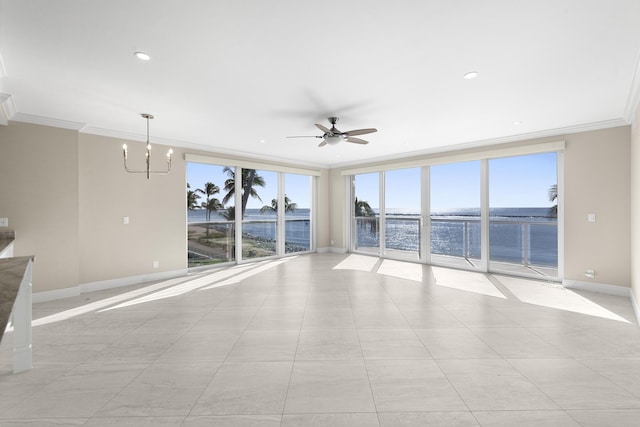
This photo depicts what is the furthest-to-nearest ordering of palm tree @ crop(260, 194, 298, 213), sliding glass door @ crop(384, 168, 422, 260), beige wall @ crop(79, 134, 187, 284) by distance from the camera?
palm tree @ crop(260, 194, 298, 213), sliding glass door @ crop(384, 168, 422, 260), beige wall @ crop(79, 134, 187, 284)

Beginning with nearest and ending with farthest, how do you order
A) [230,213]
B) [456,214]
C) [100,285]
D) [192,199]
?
[100,285] → [192,199] → [456,214] → [230,213]

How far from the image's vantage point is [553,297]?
3.96 meters

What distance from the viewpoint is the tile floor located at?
172cm

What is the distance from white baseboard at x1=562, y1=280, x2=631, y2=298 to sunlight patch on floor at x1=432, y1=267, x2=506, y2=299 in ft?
3.71

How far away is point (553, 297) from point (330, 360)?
3.58m

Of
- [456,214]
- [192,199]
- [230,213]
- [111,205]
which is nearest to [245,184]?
[230,213]

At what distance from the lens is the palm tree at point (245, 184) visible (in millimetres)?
6230

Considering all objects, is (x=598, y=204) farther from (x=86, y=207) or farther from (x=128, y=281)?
(x=86, y=207)

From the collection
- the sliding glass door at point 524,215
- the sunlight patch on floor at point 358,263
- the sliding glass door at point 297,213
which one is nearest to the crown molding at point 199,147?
the sliding glass door at point 297,213

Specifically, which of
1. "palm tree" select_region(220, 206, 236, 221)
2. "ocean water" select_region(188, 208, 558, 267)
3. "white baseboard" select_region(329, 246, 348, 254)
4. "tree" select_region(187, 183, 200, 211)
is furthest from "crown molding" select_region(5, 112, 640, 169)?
"white baseboard" select_region(329, 246, 348, 254)

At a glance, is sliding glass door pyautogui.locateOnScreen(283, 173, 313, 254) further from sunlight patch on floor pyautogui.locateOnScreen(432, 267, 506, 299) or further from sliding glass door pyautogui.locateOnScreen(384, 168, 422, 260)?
sunlight patch on floor pyautogui.locateOnScreen(432, 267, 506, 299)

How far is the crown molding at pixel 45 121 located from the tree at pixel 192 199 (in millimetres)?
1916

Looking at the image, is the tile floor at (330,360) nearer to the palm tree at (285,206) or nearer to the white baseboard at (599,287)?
the white baseboard at (599,287)

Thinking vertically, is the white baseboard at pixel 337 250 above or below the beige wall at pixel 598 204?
below
